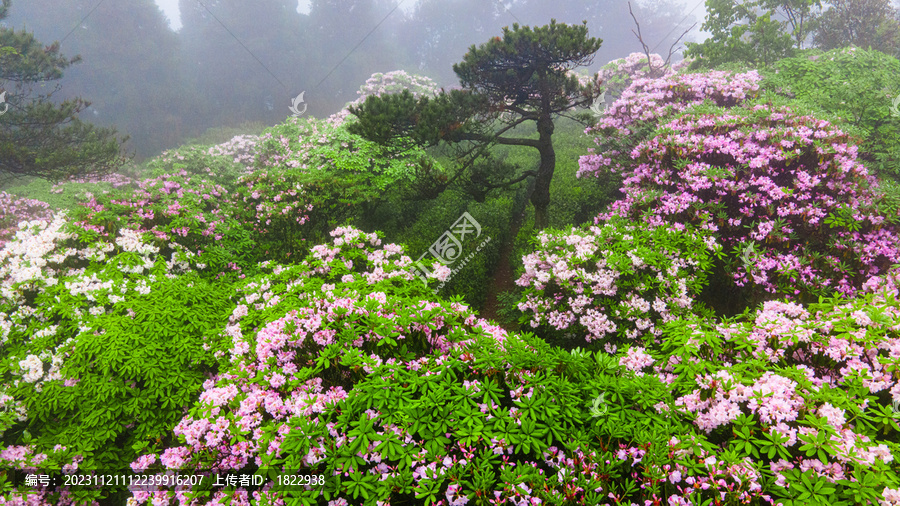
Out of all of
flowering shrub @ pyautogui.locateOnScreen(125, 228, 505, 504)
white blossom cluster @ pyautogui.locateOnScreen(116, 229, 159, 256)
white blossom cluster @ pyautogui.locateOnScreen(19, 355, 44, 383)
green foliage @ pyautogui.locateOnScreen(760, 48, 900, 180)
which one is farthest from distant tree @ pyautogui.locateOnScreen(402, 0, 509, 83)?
white blossom cluster @ pyautogui.locateOnScreen(19, 355, 44, 383)

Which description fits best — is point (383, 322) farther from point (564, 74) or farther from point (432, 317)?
point (564, 74)

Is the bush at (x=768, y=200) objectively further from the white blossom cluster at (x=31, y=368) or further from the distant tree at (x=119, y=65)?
the distant tree at (x=119, y=65)

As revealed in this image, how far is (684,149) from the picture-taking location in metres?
7.27

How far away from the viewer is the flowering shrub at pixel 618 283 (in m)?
5.30

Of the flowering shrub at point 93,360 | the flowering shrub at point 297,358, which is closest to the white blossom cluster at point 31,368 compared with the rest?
the flowering shrub at point 93,360

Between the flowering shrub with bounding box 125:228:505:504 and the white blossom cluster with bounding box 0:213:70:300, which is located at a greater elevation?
the white blossom cluster with bounding box 0:213:70:300

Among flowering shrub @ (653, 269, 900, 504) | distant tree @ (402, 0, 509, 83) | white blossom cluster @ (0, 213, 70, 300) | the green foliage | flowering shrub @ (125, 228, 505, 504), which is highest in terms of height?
distant tree @ (402, 0, 509, 83)

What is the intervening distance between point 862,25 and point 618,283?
2316cm

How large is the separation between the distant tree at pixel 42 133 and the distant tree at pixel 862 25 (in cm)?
3083

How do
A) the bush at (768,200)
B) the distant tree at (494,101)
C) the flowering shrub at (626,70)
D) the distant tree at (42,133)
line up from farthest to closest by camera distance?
1. the flowering shrub at (626,70)
2. the distant tree at (42,133)
3. the distant tree at (494,101)
4. the bush at (768,200)

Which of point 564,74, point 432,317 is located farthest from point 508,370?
point 564,74

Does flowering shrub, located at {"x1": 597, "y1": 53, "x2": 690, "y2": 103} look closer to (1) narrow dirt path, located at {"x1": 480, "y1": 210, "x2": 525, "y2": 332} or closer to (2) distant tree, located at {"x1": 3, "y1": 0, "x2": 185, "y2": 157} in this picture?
(1) narrow dirt path, located at {"x1": 480, "y1": 210, "x2": 525, "y2": 332}

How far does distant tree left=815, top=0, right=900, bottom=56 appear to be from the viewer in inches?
654

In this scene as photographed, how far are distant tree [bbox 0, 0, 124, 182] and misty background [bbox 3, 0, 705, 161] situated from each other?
61.7 feet
